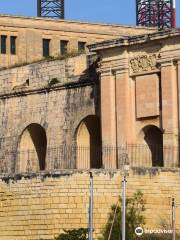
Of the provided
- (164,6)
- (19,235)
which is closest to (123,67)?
(19,235)

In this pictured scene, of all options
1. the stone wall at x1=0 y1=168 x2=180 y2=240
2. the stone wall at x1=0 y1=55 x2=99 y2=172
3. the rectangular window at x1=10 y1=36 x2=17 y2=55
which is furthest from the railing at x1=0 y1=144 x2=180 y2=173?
the rectangular window at x1=10 y1=36 x2=17 y2=55

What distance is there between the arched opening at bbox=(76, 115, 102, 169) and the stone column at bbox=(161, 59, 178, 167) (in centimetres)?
465

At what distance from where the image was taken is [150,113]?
162 ft

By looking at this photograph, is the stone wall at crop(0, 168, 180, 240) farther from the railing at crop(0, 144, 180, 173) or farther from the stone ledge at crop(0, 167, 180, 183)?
the railing at crop(0, 144, 180, 173)

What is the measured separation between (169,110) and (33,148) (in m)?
10.7

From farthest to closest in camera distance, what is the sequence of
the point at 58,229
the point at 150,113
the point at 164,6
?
the point at 164,6
the point at 150,113
the point at 58,229

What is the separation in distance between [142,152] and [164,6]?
A: 39.6 metres

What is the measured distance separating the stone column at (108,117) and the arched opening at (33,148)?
5950mm

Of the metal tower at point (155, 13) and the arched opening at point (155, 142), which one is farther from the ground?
the metal tower at point (155, 13)

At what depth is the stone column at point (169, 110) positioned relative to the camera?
1897 inches

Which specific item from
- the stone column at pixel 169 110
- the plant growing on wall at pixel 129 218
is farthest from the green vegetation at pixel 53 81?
the plant growing on wall at pixel 129 218

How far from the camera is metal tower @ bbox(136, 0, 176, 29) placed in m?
85.2

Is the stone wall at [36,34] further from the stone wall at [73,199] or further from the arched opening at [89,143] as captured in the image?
the stone wall at [73,199]

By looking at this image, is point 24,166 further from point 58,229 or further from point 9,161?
point 58,229
